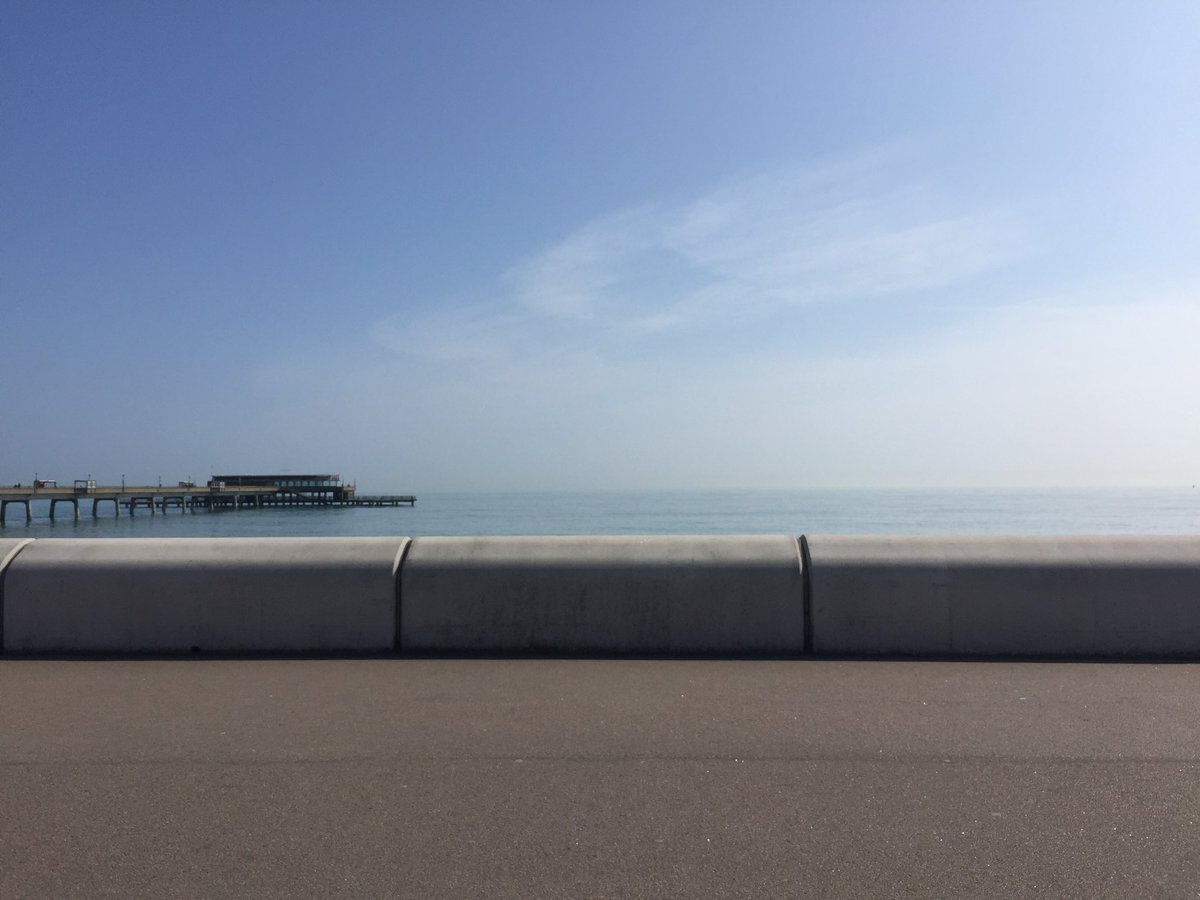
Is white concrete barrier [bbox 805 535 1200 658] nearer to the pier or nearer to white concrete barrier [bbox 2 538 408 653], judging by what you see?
white concrete barrier [bbox 2 538 408 653]

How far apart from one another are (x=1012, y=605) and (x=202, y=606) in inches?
208

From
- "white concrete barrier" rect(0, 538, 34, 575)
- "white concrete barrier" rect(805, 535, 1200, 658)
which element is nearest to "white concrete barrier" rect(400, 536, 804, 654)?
"white concrete barrier" rect(805, 535, 1200, 658)

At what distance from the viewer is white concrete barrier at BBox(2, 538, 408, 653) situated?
21.1 feet

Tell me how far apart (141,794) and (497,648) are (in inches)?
110

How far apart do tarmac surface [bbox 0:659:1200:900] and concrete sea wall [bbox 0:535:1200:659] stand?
0.44m

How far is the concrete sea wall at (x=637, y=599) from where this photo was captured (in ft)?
20.4

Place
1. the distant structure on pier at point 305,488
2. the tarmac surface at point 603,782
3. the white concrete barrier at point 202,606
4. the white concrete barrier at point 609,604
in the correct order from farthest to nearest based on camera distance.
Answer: the distant structure on pier at point 305,488 → the white concrete barrier at point 202,606 → the white concrete barrier at point 609,604 → the tarmac surface at point 603,782

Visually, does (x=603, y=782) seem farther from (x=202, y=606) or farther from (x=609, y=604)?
(x=202, y=606)

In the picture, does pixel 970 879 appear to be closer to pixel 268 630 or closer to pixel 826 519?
pixel 268 630

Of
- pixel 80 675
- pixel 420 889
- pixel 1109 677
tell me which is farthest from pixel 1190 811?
pixel 80 675

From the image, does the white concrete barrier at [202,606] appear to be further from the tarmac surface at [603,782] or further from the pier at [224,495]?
the pier at [224,495]

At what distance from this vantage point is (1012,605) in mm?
6234

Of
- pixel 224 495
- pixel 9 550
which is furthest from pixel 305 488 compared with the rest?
pixel 9 550

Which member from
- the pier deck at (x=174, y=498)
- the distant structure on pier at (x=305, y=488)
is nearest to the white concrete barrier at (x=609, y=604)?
the pier deck at (x=174, y=498)
